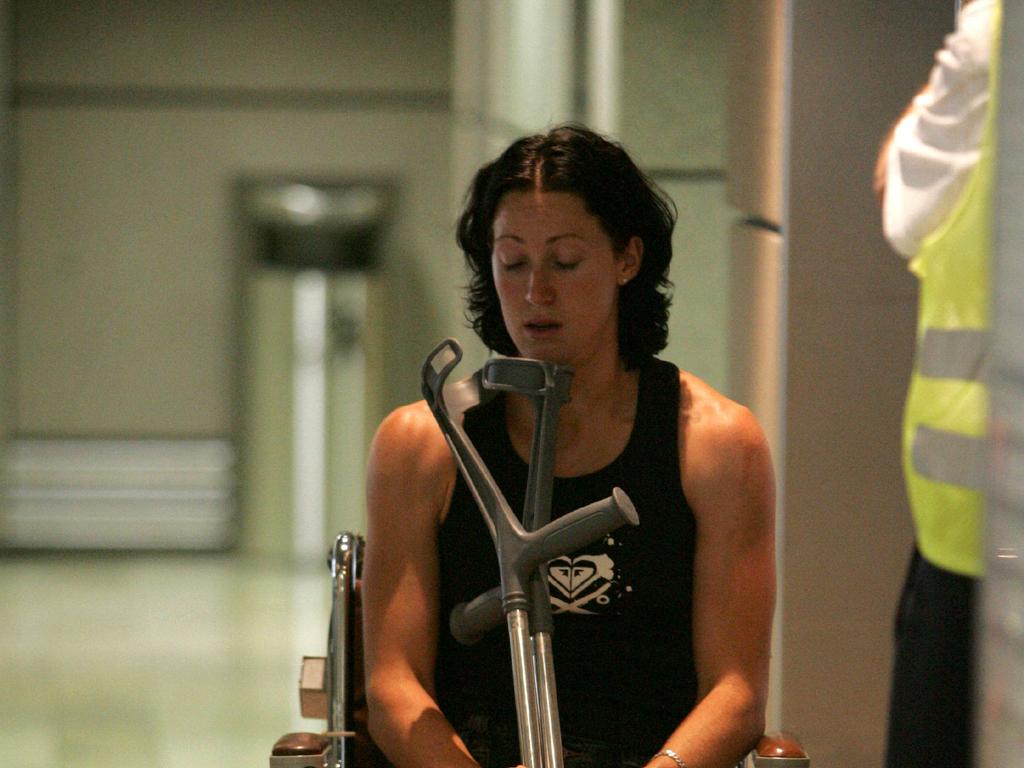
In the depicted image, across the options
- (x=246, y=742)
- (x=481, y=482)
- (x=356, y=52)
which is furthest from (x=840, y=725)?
(x=356, y=52)

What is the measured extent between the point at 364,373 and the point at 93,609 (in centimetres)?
246

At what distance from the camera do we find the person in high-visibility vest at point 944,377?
66 cm

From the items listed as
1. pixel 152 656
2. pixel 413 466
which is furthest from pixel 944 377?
pixel 152 656

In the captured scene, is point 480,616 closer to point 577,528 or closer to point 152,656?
point 577,528

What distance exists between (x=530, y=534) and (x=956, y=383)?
661mm

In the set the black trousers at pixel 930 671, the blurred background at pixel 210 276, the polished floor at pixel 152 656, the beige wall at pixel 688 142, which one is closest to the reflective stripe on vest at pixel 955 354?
the black trousers at pixel 930 671

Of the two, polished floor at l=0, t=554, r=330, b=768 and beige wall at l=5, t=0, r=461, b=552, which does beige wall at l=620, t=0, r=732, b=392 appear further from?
beige wall at l=5, t=0, r=461, b=552

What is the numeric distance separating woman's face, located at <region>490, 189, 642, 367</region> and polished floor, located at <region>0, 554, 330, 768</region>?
2.67 metres

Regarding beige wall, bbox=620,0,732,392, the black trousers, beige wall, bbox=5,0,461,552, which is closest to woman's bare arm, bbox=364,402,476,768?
the black trousers

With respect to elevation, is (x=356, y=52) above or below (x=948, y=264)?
above

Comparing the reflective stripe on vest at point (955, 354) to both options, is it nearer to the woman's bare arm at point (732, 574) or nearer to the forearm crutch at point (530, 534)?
the forearm crutch at point (530, 534)

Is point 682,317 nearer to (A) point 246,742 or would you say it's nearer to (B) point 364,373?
(A) point 246,742

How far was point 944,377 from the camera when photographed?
916 millimetres

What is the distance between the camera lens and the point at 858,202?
2.60 meters
